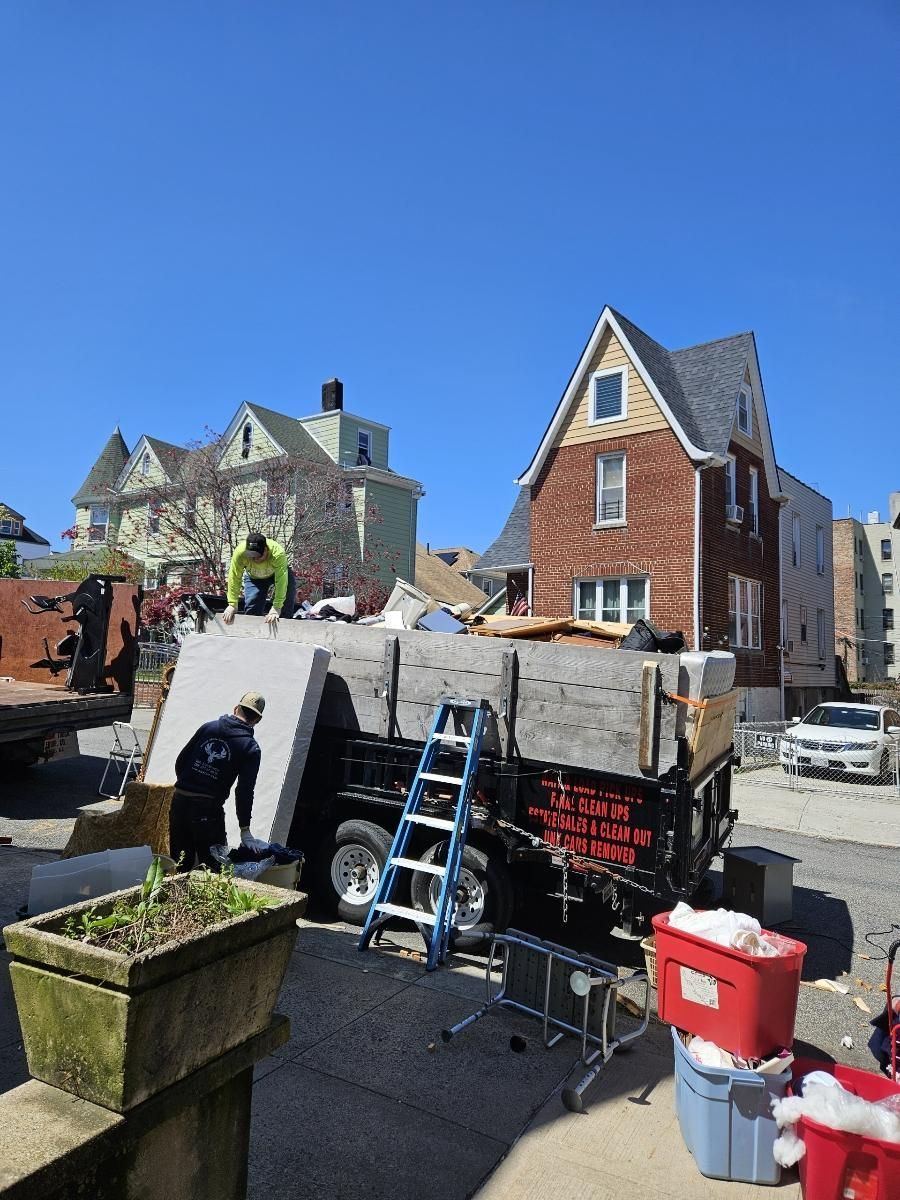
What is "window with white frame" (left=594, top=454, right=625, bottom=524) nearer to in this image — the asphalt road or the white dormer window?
the white dormer window

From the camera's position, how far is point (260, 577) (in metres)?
7.98

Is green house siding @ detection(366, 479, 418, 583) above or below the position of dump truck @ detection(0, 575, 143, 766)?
above

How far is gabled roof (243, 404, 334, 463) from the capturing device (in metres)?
29.8

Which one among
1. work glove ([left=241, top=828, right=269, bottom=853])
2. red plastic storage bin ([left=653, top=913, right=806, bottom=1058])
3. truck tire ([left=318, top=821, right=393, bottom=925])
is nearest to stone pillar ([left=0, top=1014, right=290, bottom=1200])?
red plastic storage bin ([left=653, top=913, right=806, bottom=1058])

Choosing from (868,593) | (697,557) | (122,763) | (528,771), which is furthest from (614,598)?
(868,593)

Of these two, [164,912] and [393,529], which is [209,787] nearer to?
[164,912]

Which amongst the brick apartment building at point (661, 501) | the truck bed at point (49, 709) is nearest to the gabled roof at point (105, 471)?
the brick apartment building at point (661, 501)

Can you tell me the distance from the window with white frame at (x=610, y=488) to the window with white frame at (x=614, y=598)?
63.2 inches

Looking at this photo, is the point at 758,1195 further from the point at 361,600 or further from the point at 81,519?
the point at 81,519

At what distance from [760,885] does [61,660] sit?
28.2 ft

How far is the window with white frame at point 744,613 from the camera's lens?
21250 mm

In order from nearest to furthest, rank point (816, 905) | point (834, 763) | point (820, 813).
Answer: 1. point (816, 905)
2. point (820, 813)
3. point (834, 763)

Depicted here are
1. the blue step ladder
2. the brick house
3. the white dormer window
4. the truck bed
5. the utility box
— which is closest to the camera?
the blue step ladder

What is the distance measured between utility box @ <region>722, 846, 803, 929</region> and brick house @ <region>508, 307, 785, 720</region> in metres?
12.6
